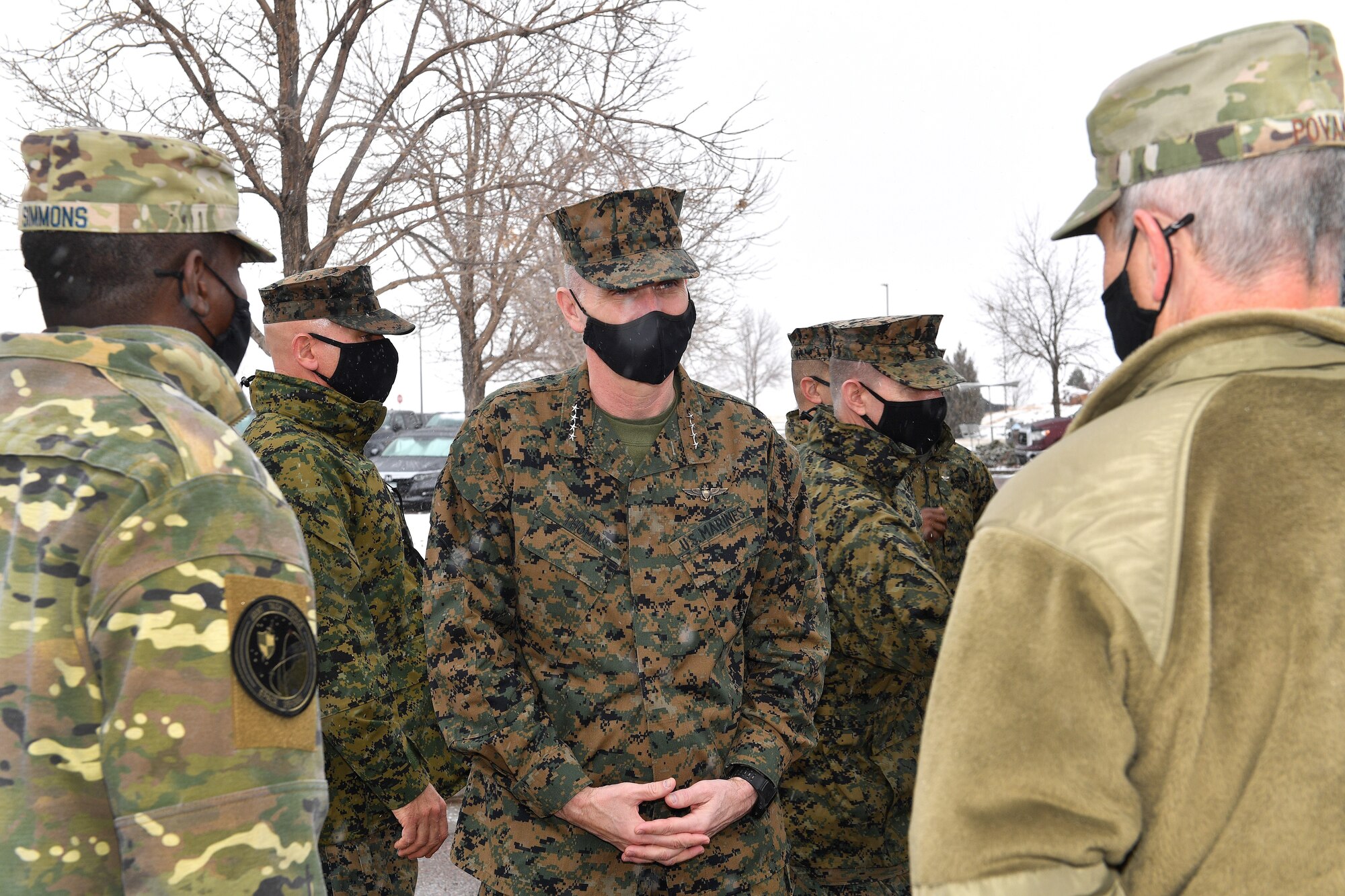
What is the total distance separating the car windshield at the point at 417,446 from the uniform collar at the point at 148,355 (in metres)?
18.0

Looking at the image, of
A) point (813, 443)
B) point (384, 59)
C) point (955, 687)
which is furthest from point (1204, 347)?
point (384, 59)

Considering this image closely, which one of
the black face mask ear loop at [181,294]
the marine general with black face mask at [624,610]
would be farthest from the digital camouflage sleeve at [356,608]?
the black face mask ear loop at [181,294]

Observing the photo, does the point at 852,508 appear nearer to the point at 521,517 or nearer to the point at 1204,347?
the point at 521,517

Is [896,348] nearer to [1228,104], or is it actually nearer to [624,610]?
[624,610]

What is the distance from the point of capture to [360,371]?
358 cm

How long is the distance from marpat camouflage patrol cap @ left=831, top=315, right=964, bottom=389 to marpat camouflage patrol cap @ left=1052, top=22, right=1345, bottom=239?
218 cm

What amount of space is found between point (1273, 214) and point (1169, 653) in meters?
0.59

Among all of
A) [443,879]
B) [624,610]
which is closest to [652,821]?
[624,610]

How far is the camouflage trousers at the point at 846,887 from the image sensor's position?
338 cm

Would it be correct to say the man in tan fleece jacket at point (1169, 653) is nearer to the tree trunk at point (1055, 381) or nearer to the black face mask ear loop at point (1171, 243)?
the black face mask ear loop at point (1171, 243)

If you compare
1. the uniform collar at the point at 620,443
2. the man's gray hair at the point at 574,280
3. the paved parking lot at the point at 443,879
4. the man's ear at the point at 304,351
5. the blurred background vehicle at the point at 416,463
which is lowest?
the paved parking lot at the point at 443,879

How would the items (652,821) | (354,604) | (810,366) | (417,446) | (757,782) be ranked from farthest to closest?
(417,446)
(810,366)
(354,604)
(757,782)
(652,821)

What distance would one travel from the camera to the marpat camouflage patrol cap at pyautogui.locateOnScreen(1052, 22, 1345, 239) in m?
1.36

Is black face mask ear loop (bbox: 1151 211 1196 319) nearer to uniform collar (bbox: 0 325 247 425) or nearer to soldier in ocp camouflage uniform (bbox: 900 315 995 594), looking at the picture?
uniform collar (bbox: 0 325 247 425)
